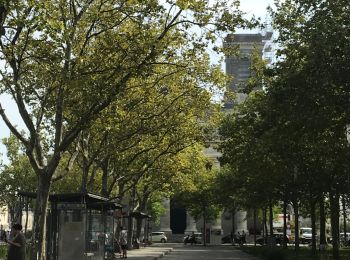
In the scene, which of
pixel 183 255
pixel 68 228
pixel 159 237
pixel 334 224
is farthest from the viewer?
pixel 159 237

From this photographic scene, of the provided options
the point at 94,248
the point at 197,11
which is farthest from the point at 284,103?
the point at 94,248

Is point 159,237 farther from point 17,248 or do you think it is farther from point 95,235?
point 17,248

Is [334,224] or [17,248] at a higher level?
Result: [334,224]

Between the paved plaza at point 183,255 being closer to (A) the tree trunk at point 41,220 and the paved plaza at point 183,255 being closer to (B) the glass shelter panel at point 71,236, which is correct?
(B) the glass shelter panel at point 71,236

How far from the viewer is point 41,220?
17.2 meters

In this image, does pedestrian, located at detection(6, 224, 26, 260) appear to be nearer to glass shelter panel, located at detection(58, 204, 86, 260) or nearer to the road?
glass shelter panel, located at detection(58, 204, 86, 260)

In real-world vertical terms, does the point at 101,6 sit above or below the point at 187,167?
above

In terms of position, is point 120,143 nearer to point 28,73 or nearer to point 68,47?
point 28,73

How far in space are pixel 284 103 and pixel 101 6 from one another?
6180 millimetres

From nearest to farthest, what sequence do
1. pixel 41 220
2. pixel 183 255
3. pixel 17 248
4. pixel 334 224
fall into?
pixel 17 248, pixel 41 220, pixel 334 224, pixel 183 255

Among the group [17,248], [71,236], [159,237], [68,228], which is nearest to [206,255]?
[71,236]

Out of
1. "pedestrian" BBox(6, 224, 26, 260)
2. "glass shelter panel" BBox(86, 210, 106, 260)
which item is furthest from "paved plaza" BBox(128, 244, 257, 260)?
"pedestrian" BBox(6, 224, 26, 260)

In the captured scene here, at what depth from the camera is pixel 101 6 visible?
1795 centimetres

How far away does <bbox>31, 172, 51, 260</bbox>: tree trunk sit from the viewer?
16.8m
